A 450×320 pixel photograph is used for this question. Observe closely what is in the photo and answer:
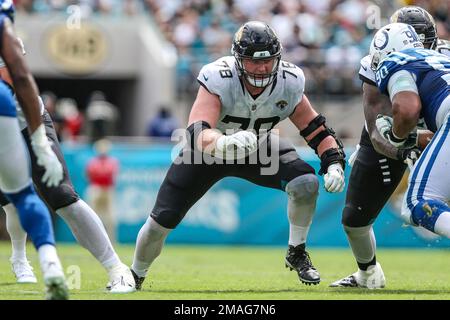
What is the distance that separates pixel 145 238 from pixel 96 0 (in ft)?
40.5

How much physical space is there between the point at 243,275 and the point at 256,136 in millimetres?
2173

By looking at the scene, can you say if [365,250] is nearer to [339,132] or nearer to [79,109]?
[339,132]

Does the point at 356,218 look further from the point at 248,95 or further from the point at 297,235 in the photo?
the point at 248,95

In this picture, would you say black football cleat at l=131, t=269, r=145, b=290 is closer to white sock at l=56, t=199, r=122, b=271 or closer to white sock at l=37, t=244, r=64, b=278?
white sock at l=56, t=199, r=122, b=271

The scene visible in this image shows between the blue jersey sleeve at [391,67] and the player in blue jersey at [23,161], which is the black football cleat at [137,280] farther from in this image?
the blue jersey sleeve at [391,67]

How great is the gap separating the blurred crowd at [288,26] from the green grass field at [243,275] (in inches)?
171

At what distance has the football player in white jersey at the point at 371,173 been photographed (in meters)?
6.43

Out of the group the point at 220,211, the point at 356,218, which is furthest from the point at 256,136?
the point at 220,211

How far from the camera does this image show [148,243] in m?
6.51

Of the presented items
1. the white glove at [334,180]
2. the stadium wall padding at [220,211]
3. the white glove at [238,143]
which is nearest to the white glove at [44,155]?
the white glove at [238,143]

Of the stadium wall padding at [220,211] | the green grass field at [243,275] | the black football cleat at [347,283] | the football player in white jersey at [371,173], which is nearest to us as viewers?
the green grass field at [243,275]
